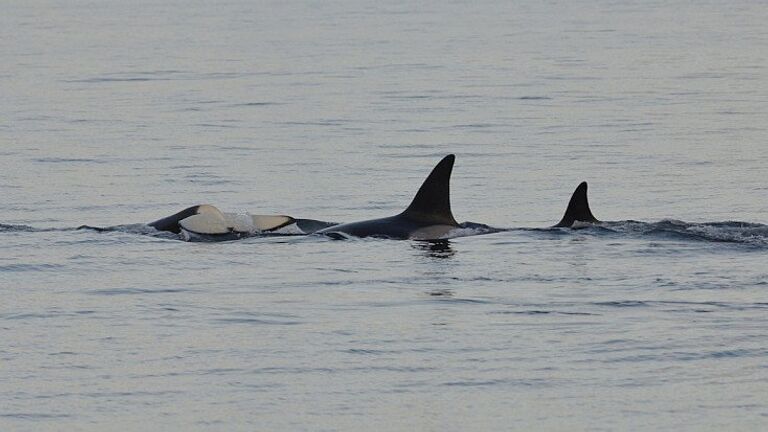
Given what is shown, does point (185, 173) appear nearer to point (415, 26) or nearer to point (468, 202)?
point (468, 202)

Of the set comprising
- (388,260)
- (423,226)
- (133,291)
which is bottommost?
(133,291)

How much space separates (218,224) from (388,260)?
7.84 ft

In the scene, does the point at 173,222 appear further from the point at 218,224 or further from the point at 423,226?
the point at 423,226

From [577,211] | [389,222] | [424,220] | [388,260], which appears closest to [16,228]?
[389,222]

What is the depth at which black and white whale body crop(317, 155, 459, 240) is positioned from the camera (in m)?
15.7

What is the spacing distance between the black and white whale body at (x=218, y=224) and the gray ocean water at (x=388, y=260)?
0.39 metres

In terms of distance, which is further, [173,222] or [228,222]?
[173,222]

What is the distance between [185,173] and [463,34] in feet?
130

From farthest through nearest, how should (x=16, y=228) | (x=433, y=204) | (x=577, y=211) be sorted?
(x=16, y=228), (x=433, y=204), (x=577, y=211)

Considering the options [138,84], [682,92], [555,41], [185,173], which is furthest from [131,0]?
[185,173]

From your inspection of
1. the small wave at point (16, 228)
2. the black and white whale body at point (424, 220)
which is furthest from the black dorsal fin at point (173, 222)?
the black and white whale body at point (424, 220)

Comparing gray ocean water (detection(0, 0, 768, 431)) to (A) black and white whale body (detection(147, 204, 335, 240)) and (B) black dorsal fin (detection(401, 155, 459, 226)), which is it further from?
(B) black dorsal fin (detection(401, 155, 459, 226))

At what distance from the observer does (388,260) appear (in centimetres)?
1441

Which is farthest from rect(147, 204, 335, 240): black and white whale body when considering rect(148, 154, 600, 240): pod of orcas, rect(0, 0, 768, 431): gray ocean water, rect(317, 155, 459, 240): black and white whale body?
rect(317, 155, 459, 240): black and white whale body
